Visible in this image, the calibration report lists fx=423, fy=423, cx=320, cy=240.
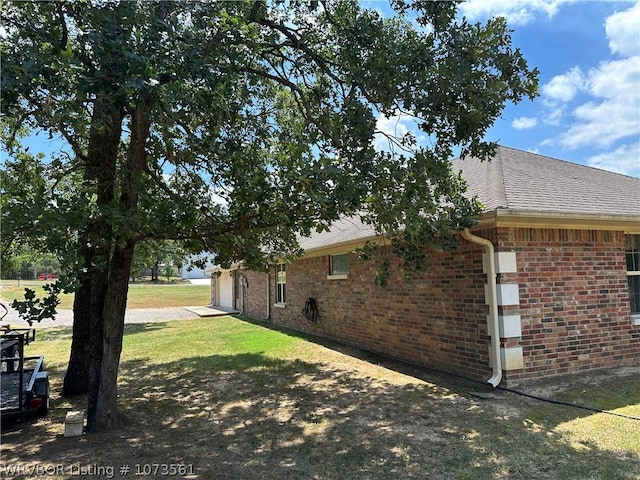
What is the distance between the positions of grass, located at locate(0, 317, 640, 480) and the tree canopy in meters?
0.92

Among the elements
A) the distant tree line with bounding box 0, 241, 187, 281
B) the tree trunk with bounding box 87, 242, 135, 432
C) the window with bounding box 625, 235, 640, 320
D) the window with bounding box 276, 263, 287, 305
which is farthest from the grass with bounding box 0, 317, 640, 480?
the window with bounding box 276, 263, 287, 305

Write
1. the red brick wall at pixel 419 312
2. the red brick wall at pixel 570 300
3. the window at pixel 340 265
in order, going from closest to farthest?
1. the red brick wall at pixel 570 300
2. the red brick wall at pixel 419 312
3. the window at pixel 340 265

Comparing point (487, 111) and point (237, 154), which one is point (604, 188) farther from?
point (237, 154)

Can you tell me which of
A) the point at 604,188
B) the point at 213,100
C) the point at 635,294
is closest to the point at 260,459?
the point at 213,100

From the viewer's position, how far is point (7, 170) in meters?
6.09

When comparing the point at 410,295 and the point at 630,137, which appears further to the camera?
the point at 630,137

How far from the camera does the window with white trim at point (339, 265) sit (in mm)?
11662

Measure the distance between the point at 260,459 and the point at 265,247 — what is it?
4.07 metres

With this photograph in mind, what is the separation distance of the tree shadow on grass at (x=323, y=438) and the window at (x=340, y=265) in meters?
4.61

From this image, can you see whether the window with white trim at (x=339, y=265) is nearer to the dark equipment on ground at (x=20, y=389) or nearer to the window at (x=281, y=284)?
the window at (x=281, y=284)

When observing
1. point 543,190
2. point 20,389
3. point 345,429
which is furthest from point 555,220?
point 20,389

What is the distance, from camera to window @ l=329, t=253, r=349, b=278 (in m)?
11.6

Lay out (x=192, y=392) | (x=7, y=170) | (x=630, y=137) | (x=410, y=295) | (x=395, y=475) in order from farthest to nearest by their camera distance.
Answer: (x=630, y=137)
(x=410, y=295)
(x=192, y=392)
(x=7, y=170)
(x=395, y=475)

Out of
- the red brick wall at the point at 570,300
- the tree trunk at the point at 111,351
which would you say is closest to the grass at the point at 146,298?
the tree trunk at the point at 111,351
